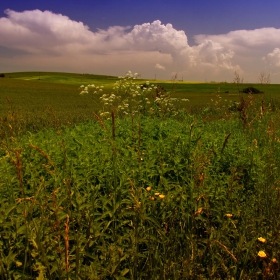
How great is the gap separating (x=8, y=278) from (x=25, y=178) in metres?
1.57

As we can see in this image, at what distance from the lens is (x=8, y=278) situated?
203cm

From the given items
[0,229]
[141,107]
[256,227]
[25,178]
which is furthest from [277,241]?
[141,107]

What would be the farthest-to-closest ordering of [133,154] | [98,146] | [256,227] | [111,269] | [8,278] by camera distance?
[98,146] < [133,154] < [256,227] < [111,269] < [8,278]

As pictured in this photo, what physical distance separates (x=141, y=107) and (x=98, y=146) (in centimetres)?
546

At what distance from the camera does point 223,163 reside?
168 inches

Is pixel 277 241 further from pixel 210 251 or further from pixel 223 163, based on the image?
pixel 223 163

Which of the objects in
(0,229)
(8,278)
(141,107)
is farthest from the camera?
(141,107)

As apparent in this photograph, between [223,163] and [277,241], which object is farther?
[223,163]

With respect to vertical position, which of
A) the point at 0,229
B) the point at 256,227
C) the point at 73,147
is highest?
the point at 73,147

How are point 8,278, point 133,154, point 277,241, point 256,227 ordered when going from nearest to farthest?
1. point 8,278
2. point 277,241
3. point 256,227
4. point 133,154

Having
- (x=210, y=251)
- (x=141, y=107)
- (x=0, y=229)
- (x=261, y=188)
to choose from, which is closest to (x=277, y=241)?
(x=210, y=251)

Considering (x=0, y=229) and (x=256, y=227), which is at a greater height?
(x=0, y=229)

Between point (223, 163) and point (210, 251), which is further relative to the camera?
point (223, 163)

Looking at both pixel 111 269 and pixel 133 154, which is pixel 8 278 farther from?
pixel 133 154
